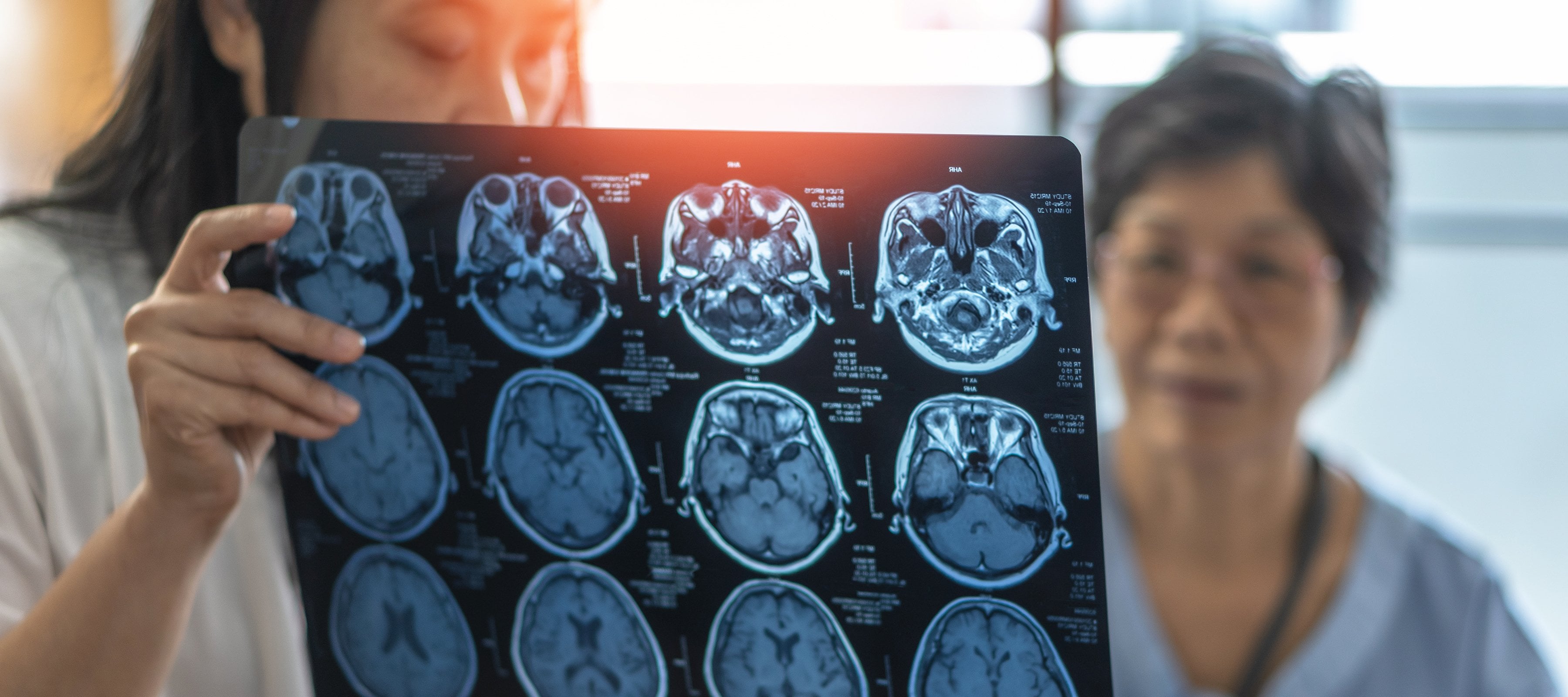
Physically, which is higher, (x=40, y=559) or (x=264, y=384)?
(x=264, y=384)

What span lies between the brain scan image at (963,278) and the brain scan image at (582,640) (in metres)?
0.28

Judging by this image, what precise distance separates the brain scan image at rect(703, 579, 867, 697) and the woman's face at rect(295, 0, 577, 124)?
1.44ft

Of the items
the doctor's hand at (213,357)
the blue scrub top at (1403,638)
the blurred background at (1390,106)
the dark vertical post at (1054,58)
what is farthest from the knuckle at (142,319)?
the dark vertical post at (1054,58)

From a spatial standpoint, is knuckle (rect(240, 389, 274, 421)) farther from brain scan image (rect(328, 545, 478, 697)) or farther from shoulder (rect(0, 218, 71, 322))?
shoulder (rect(0, 218, 71, 322))

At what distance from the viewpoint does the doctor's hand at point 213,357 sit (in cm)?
73

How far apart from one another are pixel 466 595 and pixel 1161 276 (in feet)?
2.78

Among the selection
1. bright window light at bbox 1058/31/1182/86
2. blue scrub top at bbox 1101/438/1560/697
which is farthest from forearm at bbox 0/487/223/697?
bright window light at bbox 1058/31/1182/86

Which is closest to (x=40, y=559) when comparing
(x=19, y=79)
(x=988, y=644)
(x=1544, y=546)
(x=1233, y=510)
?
(x=988, y=644)

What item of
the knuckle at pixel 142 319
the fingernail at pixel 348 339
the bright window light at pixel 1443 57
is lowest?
the fingernail at pixel 348 339

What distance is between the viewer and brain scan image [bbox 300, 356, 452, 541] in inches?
31.3

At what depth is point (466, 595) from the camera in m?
0.80

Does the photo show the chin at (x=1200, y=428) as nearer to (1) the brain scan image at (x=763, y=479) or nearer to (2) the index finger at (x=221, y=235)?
(1) the brain scan image at (x=763, y=479)

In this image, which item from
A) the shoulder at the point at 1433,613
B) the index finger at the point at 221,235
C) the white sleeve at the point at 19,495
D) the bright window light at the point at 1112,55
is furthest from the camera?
the bright window light at the point at 1112,55

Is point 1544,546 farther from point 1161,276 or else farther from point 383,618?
point 383,618
